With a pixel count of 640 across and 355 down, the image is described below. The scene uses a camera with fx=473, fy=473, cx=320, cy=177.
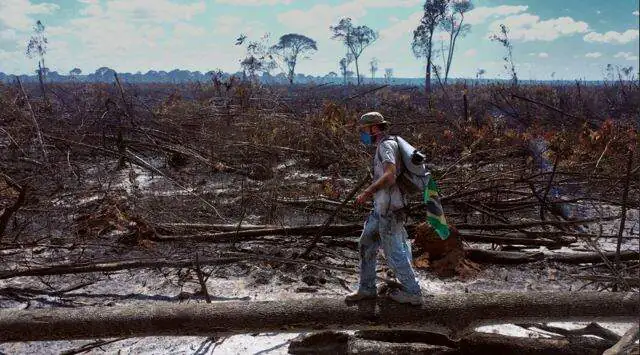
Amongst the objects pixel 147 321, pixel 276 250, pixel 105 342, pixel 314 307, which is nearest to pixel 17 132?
pixel 276 250

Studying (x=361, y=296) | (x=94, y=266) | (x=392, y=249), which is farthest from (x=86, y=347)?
(x=392, y=249)

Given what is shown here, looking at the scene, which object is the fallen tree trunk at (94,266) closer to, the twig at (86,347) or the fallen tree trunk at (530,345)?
the twig at (86,347)

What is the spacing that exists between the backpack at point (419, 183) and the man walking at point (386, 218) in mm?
42

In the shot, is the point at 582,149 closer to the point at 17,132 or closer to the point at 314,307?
the point at 314,307

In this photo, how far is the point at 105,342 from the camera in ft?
12.1

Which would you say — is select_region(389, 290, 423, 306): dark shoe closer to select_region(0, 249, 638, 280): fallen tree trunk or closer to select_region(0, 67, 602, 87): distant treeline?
select_region(0, 249, 638, 280): fallen tree trunk

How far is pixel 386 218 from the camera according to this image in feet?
10.7

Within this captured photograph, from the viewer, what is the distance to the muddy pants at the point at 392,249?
3.23 metres

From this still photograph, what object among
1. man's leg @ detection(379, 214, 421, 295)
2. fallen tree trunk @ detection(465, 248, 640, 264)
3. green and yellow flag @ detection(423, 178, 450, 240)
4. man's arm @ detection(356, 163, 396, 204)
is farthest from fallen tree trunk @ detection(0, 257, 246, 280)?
fallen tree trunk @ detection(465, 248, 640, 264)

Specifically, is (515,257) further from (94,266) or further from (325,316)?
(94,266)

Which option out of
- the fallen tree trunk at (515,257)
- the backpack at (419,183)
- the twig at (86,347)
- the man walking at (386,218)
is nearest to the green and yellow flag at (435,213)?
the backpack at (419,183)

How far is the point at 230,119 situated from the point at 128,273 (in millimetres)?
6243

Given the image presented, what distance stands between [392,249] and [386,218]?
22 centimetres

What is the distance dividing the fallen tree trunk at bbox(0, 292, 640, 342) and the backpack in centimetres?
53
